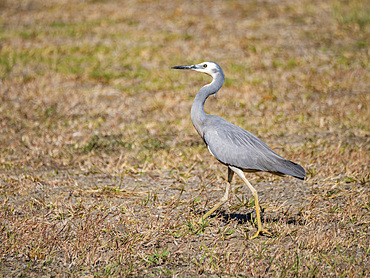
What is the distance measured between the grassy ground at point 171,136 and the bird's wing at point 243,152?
1.92 feet

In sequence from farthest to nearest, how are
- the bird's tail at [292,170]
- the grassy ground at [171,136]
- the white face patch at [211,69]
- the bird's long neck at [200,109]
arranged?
1. the white face patch at [211,69]
2. the bird's long neck at [200,109]
3. the bird's tail at [292,170]
4. the grassy ground at [171,136]

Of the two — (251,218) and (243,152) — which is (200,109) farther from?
(251,218)

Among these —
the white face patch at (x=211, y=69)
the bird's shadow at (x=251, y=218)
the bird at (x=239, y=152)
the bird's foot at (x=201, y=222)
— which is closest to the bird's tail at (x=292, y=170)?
the bird at (x=239, y=152)

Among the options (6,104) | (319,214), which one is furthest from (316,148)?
(6,104)

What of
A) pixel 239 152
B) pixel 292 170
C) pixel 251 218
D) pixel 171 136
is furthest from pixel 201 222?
pixel 171 136

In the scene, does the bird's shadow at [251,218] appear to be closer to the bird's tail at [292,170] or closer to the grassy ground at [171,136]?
the grassy ground at [171,136]

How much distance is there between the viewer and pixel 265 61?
1098 centimetres

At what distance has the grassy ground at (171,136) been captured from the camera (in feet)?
13.7

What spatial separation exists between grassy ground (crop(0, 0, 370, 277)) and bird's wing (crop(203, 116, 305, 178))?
23.1 inches

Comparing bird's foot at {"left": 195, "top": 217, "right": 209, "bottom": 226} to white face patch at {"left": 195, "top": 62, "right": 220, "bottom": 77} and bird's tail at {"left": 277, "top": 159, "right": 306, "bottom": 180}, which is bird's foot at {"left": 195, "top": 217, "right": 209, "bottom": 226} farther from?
white face patch at {"left": 195, "top": 62, "right": 220, "bottom": 77}

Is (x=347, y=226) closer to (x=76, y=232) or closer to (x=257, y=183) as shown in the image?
(x=257, y=183)

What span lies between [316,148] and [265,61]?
14.6 feet

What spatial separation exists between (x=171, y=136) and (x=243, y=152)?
10.6 ft

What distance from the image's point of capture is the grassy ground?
417 cm
